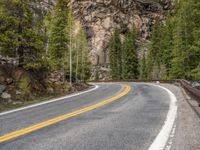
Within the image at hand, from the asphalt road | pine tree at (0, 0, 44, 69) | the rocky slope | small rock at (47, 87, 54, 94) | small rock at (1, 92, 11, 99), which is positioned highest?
the rocky slope

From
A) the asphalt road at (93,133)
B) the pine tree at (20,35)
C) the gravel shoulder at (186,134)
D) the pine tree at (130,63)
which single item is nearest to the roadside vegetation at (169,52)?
the pine tree at (130,63)

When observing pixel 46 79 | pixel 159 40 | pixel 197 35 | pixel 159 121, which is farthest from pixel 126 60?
pixel 159 121

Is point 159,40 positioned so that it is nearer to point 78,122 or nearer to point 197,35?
point 197,35

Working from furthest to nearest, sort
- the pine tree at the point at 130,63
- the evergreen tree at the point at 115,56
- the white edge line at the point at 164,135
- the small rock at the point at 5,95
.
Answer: the evergreen tree at the point at 115,56 → the pine tree at the point at 130,63 → the small rock at the point at 5,95 → the white edge line at the point at 164,135

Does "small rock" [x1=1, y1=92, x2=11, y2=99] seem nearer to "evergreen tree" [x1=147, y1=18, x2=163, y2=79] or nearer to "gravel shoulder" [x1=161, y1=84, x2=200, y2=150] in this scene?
"gravel shoulder" [x1=161, y1=84, x2=200, y2=150]

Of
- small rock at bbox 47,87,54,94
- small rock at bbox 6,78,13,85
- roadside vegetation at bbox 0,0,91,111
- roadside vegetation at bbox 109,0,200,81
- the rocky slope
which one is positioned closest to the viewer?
small rock at bbox 6,78,13,85

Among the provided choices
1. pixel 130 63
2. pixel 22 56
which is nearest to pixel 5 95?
pixel 22 56

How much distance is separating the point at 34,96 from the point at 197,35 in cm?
1850

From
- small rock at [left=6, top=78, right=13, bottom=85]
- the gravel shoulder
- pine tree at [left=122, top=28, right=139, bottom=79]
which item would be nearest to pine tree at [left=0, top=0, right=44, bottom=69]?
small rock at [left=6, top=78, right=13, bottom=85]

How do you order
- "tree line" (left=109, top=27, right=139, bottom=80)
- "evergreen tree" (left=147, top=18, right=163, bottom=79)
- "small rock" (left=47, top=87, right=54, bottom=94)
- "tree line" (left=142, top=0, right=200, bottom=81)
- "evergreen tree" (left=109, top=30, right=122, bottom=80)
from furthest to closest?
"evergreen tree" (left=109, top=30, right=122, bottom=80), "tree line" (left=109, top=27, right=139, bottom=80), "evergreen tree" (left=147, top=18, right=163, bottom=79), "tree line" (left=142, top=0, right=200, bottom=81), "small rock" (left=47, top=87, right=54, bottom=94)

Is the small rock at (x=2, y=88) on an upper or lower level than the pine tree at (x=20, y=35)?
lower

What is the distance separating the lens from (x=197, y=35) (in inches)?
1093

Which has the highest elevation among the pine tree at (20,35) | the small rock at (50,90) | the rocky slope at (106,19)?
the rocky slope at (106,19)

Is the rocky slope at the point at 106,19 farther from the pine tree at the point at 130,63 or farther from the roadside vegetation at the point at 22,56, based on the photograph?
the roadside vegetation at the point at 22,56
